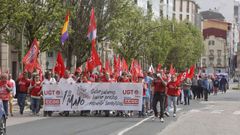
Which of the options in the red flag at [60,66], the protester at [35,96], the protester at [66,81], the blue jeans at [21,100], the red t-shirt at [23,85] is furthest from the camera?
the red flag at [60,66]

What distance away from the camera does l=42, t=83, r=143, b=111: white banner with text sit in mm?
24250

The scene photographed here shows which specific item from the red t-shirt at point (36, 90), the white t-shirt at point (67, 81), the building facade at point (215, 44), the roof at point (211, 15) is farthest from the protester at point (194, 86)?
the roof at point (211, 15)

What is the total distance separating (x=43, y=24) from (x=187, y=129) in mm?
18414

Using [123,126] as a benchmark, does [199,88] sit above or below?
above

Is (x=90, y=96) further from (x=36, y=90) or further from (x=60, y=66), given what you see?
(x=60, y=66)

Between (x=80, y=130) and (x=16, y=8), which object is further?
(x=16, y=8)

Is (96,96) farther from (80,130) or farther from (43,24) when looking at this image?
(43,24)

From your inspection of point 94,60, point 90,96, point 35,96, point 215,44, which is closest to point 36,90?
point 35,96

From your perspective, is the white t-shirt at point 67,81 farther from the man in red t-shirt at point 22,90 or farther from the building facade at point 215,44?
the building facade at point 215,44

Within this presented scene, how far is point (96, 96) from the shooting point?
79.9ft

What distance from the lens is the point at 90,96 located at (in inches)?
958

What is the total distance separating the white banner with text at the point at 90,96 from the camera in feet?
79.6

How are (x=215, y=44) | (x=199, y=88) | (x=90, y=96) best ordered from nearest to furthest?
1. (x=90, y=96)
2. (x=199, y=88)
3. (x=215, y=44)

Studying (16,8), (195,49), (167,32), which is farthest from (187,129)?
(195,49)
